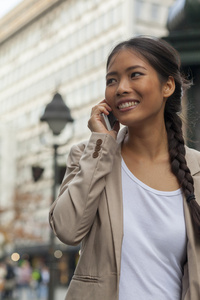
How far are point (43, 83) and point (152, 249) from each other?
7444 cm

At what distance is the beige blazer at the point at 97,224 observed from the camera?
7.11 ft

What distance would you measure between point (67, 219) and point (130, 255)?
0.87 ft

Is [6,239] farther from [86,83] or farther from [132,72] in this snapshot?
[132,72]

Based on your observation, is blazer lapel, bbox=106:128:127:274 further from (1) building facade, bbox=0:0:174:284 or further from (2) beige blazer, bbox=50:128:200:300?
(1) building facade, bbox=0:0:174:284

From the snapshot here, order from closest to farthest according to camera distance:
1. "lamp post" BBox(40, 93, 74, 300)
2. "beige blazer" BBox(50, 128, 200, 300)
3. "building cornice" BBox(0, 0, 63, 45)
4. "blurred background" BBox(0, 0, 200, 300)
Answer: "beige blazer" BBox(50, 128, 200, 300) < "lamp post" BBox(40, 93, 74, 300) < "blurred background" BBox(0, 0, 200, 300) < "building cornice" BBox(0, 0, 63, 45)

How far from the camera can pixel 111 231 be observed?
219cm

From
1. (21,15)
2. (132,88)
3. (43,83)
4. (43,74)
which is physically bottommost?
(132,88)

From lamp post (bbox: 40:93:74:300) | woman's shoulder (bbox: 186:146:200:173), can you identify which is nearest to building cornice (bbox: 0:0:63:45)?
lamp post (bbox: 40:93:74:300)

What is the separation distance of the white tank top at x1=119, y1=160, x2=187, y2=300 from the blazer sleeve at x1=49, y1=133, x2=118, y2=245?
129 millimetres

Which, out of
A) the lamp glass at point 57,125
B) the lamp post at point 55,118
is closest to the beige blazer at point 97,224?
the lamp post at point 55,118

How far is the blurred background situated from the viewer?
198 feet

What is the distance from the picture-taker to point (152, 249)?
221cm

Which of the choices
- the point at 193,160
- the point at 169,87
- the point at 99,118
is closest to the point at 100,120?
the point at 99,118

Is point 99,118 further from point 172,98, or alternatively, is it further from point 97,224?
point 97,224
